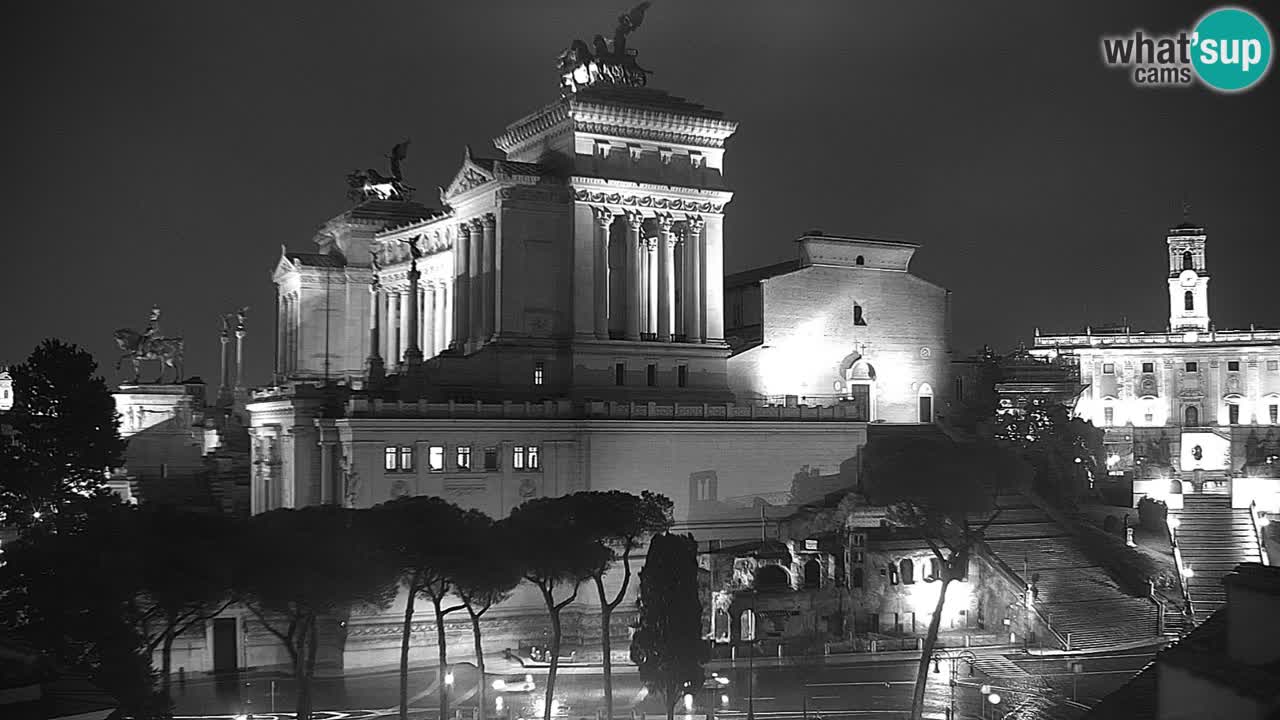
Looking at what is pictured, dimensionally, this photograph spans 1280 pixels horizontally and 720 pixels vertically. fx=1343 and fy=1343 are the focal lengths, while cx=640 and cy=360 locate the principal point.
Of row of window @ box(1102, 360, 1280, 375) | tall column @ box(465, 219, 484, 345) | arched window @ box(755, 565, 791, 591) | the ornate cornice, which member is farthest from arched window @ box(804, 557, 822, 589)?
row of window @ box(1102, 360, 1280, 375)

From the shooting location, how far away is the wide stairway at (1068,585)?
212ft

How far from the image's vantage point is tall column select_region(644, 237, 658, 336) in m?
79.6

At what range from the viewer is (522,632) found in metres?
65.4

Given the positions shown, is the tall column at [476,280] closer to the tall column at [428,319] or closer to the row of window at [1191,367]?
the tall column at [428,319]

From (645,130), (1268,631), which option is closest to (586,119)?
(645,130)

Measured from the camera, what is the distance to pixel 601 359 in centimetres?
7719

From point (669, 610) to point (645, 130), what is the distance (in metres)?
37.6

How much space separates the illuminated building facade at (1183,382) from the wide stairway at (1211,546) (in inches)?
1283

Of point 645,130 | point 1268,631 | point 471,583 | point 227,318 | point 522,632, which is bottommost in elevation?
point 522,632

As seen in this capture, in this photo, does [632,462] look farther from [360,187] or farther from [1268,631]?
[1268,631]

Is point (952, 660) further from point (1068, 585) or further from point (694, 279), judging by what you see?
point (694, 279)

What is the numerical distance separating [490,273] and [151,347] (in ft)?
131

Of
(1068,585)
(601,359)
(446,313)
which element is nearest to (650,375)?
(601,359)

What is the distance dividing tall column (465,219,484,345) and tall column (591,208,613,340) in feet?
22.6
